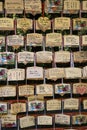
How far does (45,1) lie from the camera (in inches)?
71.0

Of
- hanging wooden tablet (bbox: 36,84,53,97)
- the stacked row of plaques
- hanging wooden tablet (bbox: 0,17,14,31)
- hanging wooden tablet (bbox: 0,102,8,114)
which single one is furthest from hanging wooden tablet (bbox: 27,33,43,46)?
hanging wooden tablet (bbox: 0,102,8,114)

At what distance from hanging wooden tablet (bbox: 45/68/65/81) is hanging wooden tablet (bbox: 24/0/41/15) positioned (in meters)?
0.30

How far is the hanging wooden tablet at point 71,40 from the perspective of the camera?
1818mm

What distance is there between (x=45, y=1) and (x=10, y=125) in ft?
2.12

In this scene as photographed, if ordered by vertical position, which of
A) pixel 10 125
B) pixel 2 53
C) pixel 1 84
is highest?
pixel 2 53

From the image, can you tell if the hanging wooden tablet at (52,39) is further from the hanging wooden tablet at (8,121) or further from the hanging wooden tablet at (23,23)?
the hanging wooden tablet at (8,121)

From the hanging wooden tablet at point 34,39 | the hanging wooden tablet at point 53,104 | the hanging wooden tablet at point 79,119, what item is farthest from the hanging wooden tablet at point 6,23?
the hanging wooden tablet at point 79,119

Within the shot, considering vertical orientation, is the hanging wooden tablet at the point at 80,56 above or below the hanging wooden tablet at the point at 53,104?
above

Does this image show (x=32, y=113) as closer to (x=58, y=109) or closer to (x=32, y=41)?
(x=58, y=109)

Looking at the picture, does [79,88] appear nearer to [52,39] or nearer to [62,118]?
[62,118]

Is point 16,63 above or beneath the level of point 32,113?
above

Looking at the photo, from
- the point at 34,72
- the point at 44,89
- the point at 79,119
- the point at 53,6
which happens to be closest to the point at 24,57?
the point at 34,72

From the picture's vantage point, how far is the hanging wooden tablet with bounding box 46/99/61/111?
5.99 feet

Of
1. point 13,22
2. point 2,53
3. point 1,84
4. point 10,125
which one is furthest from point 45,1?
point 10,125
